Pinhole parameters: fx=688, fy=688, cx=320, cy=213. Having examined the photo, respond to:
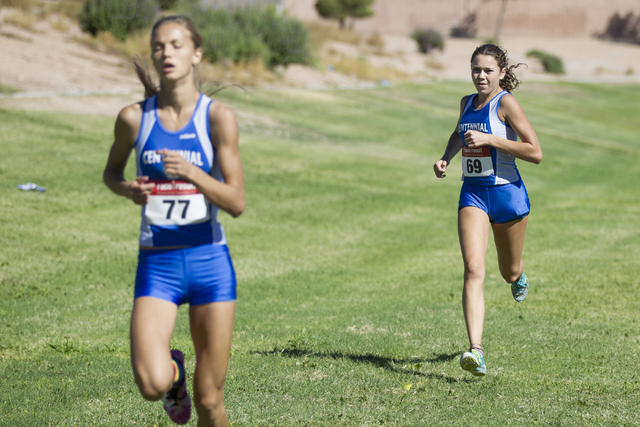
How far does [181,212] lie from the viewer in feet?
11.9

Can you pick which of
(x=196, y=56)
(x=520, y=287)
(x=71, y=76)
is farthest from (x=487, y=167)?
(x=71, y=76)

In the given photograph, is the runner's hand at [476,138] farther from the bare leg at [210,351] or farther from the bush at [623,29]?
the bush at [623,29]

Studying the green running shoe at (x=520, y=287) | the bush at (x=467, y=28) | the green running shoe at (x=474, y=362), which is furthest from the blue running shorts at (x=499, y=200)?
the bush at (x=467, y=28)

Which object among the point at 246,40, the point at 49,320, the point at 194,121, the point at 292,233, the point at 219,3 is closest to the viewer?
the point at 194,121

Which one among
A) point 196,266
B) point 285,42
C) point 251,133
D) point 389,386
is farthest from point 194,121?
point 285,42

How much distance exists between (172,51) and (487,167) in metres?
2.99

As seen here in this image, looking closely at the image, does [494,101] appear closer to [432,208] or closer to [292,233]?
[292,233]

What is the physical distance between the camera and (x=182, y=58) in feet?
11.7

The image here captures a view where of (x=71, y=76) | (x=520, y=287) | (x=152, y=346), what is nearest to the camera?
(x=152, y=346)

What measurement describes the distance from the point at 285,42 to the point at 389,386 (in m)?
27.6

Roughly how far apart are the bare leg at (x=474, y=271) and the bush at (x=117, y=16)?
2258 centimetres

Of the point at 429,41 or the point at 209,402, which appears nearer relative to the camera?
the point at 209,402

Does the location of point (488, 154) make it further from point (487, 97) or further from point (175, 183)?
point (175, 183)

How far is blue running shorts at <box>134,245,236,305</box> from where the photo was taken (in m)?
3.62
